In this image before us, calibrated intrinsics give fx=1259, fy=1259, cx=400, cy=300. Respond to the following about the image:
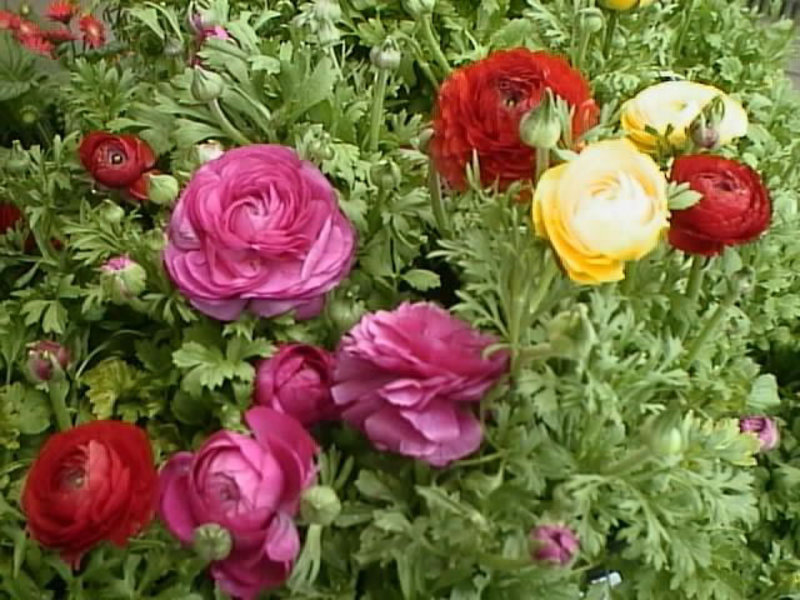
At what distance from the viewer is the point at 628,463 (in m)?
0.54

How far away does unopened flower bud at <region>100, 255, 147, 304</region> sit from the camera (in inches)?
24.0

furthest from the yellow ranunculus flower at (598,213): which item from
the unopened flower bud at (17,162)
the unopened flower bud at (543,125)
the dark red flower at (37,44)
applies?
the dark red flower at (37,44)

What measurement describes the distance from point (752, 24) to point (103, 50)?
496 millimetres

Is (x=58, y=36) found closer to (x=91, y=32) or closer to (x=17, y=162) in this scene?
(x=91, y=32)

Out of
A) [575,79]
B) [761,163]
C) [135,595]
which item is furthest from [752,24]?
[135,595]

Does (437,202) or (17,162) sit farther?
(17,162)

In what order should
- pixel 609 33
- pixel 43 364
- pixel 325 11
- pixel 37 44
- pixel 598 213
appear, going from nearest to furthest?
pixel 598 213
pixel 43 364
pixel 325 11
pixel 609 33
pixel 37 44

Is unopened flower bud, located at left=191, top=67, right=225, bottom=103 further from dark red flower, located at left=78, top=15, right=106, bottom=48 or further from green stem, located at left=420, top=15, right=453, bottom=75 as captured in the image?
dark red flower, located at left=78, top=15, right=106, bottom=48

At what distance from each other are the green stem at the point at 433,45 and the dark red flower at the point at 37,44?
389 millimetres

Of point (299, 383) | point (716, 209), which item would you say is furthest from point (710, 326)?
point (299, 383)

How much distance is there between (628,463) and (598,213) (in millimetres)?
115

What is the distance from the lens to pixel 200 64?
0.74 m

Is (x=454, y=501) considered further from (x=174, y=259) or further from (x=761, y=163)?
(x=761, y=163)

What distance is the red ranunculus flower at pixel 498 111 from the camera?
58cm
